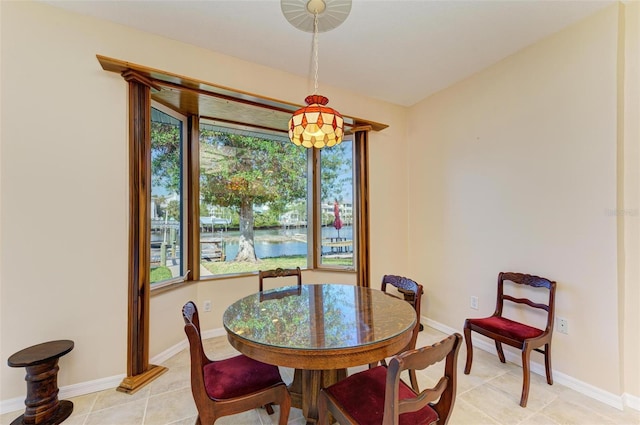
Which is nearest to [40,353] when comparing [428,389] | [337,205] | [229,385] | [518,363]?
[229,385]

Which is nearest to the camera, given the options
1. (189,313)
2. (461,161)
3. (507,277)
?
(189,313)

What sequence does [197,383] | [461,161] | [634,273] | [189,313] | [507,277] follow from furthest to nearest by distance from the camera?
[461,161] < [507,277] < [634,273] < [189,313] < [197,383]

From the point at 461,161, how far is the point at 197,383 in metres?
3.14

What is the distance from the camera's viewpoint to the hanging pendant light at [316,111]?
1.69 metres

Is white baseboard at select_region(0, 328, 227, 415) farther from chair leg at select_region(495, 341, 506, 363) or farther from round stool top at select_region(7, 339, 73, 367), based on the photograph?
chair leg at select_region(495, 341, 506, 363)

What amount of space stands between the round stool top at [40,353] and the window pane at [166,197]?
31.6 inches

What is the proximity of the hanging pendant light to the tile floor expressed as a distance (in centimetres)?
188

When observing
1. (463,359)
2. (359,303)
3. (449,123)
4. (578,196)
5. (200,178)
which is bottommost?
(463,359)

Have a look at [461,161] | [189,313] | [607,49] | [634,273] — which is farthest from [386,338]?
[607,49]

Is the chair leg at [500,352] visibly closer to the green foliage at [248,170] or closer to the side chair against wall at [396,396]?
the side chair against wall at [396,396]

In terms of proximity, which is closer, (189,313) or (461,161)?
(189,313)

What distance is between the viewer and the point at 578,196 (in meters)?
2.17

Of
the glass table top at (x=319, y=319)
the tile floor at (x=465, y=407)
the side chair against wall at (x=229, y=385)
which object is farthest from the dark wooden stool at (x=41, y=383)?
the glass table top at (x=319, y=319)

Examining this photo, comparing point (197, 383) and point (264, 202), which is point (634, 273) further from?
point (264, 202)
